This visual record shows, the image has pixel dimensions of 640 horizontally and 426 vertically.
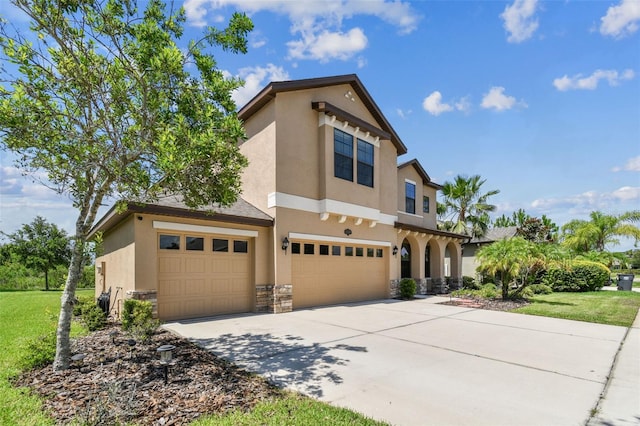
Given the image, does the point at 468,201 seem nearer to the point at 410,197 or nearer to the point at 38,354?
the point at 410,197

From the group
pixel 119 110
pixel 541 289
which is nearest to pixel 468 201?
pixel 541 289

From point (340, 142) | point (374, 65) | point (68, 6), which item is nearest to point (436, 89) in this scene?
point (374, 65)

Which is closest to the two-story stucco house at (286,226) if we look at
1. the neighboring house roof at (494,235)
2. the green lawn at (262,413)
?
the green lawn at (262,413)

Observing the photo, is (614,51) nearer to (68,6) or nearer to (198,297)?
(68,6)

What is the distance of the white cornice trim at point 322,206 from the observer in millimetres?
12375

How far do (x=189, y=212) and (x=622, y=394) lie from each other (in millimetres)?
10007

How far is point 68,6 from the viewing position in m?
5.34

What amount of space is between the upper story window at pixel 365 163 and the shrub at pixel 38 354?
11878mm

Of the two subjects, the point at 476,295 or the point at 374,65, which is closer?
the point at 374,65

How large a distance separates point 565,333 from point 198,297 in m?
10.4

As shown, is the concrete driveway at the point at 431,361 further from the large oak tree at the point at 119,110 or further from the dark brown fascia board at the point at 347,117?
the dark brown fascia board at the point at 347,117

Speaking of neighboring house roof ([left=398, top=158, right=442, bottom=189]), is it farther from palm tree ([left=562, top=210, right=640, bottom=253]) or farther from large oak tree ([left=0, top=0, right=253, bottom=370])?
palm tree ([left=562, top=210, right=640, bottom=253])

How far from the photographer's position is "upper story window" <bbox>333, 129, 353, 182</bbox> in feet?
46.2

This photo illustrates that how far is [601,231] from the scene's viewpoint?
102 ft
